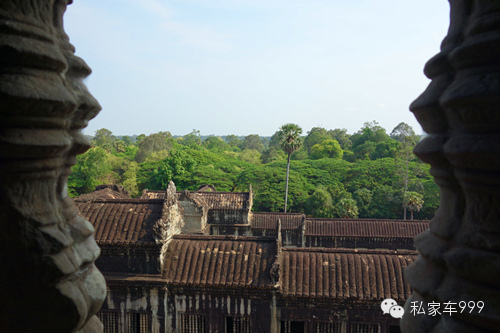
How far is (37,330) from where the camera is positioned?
74.5 inches

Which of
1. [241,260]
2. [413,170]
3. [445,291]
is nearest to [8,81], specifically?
[445,291]

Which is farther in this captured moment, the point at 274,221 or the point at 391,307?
the point at 274,221

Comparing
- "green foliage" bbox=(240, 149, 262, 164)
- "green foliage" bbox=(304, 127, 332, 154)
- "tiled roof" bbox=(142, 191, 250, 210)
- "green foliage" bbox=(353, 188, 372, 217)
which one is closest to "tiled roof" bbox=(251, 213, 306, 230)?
"tiled roof" bbox=(142, 191, 250, 210)

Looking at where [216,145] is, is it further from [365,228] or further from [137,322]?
[137,322]

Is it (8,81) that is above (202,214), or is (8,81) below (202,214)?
above

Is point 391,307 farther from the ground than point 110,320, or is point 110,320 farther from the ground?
point 391,307

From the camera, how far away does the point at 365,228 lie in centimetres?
2255

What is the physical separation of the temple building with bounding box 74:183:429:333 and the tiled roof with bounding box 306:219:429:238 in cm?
1035

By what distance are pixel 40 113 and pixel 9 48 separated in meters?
0.31

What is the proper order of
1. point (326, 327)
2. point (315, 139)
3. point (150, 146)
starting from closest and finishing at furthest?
point (326, 327), point (150, 146), point (315, 139)

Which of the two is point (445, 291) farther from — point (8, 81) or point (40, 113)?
point (8, 81)

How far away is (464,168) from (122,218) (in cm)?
1195

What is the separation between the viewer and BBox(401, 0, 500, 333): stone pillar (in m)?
1.65

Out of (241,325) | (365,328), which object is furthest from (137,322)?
(365,328)
